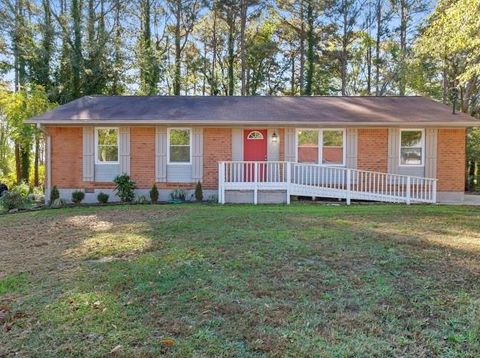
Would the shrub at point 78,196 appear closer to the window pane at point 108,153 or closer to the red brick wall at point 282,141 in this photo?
the window pane at point 108,153

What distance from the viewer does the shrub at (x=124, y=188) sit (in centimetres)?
1308

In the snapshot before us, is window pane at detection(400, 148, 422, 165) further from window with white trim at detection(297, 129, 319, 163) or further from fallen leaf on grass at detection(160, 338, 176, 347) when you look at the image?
fallen leaf on grass at detection(160, 338, 176, 347)

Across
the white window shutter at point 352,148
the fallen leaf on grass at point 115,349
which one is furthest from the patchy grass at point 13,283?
the white window shutter at point 352,148

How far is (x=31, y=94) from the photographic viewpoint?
18.4m

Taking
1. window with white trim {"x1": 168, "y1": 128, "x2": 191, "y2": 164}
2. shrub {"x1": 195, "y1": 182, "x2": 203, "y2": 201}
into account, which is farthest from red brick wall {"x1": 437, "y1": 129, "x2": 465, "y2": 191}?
window with white trim {"x1": 168, "y1": 128, "x2": 191, "y2": 164}

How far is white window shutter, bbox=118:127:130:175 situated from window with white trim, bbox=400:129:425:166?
9210mm

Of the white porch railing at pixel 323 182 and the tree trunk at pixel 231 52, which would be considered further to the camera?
the tree trunk at pixel 231 52

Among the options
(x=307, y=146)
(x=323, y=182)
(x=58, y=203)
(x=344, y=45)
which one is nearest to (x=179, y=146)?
(x=58, y=203)

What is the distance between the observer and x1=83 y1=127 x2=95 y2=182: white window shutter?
1354cm

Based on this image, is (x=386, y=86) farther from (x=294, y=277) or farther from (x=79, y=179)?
(x=294, y=277)

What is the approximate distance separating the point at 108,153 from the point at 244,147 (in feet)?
15.3

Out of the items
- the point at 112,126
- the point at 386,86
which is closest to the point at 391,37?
the point at 386,86

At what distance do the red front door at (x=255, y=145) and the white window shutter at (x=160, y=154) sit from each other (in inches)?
107

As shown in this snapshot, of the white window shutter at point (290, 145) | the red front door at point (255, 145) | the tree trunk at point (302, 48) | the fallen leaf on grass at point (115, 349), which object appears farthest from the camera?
the tree trunk at point (302, 48)
